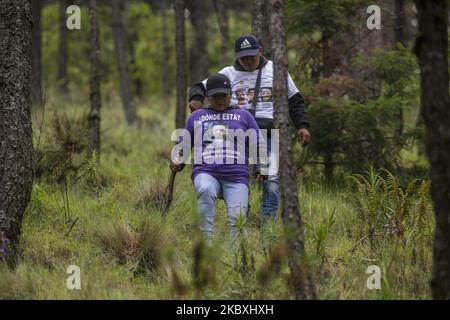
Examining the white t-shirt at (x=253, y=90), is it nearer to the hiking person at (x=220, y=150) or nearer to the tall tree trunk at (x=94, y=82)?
the hiking person at (x=220, y=150)

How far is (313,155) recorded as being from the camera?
412 inches

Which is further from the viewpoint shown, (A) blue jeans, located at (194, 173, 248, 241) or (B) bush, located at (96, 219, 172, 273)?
(A) blue jeans, located at (194, 173, 248, 241)

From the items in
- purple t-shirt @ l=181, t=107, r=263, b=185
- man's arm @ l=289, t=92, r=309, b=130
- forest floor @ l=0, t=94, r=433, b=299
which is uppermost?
man's arm @ l=289, t=92, r=309, b=130

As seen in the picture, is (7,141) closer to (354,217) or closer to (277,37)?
(277,37)

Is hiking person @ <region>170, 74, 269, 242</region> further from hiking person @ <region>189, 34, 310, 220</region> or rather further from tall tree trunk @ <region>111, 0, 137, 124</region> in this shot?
tall tree trunk @ <region>111, 0, 137, 124</region>

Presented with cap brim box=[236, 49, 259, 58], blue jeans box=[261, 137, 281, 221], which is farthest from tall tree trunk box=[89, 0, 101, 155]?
blue jeans box=[261, 137, 281, 221]

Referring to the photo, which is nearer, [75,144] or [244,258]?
[244,258]

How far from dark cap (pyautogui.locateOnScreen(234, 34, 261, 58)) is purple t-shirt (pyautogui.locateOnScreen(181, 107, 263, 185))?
83 centimetres

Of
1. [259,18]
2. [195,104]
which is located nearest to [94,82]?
[259,18]

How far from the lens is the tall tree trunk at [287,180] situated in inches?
201

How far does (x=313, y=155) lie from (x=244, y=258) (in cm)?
510

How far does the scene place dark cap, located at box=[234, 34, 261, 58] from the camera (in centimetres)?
732

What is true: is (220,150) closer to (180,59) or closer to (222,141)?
(222,141)
